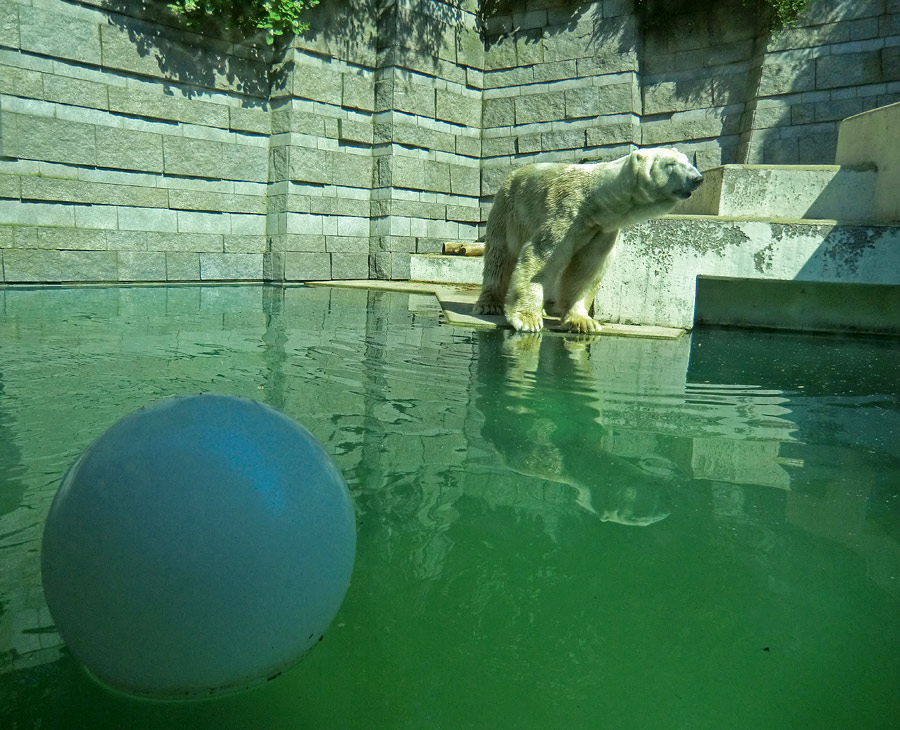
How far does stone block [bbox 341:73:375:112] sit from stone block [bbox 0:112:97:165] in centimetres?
344

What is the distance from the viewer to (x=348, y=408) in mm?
2979

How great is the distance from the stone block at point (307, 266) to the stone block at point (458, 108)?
2.94m

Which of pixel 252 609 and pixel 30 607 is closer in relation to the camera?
pixel 252 609

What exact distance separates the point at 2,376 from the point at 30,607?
2.24 m

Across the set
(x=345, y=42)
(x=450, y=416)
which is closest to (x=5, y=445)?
(x=450, y=416)

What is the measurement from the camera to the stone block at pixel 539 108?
38.3 feet

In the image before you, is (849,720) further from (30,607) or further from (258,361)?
(258,361)

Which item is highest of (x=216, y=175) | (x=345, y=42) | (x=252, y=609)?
(x=345, y=42)

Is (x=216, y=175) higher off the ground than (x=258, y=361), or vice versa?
(x=216, y=175)

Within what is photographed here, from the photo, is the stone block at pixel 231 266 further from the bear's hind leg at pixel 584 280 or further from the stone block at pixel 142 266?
the bear's hind leg at pixel 584 280

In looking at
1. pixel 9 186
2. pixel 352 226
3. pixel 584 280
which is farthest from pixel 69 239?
pixel 584 280

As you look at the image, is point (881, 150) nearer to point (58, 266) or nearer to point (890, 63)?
point (890, 63)

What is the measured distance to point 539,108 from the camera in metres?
11.7

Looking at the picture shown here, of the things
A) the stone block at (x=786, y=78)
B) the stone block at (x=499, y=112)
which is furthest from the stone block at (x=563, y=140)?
the stone block at (x=786, y=78)
